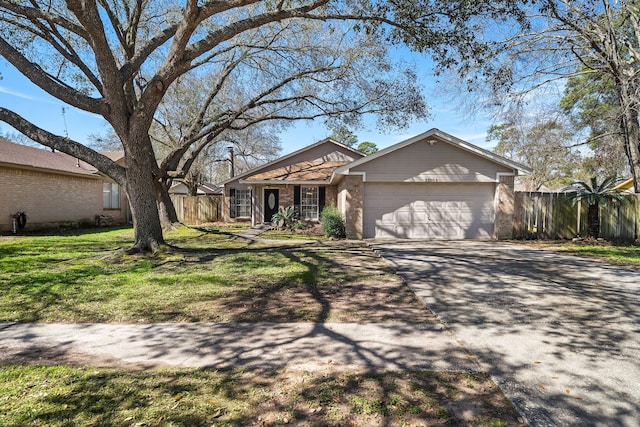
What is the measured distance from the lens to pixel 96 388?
2857mm

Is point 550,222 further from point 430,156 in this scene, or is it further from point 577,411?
point 577,411

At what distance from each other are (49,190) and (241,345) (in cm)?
1718

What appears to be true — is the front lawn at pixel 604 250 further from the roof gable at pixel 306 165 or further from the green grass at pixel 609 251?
the roof gable at pixel 306 165

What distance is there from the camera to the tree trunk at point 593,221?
Answer: 12.5 m

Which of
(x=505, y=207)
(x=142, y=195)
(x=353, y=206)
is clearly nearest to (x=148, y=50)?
(x=142, y=195)

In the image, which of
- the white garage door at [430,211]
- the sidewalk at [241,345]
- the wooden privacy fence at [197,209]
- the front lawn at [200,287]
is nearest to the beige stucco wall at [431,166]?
the white garage door at [430,211]

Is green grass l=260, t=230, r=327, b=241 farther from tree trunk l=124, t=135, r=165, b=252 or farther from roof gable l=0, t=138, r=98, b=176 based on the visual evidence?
roof gable l=0, t=138, r=98, b=176

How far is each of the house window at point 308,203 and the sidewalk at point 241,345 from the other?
14519 mm

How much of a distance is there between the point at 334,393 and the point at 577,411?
6.05 ft

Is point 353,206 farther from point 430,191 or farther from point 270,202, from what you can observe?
point 270,202

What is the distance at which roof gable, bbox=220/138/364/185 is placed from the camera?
18.5m

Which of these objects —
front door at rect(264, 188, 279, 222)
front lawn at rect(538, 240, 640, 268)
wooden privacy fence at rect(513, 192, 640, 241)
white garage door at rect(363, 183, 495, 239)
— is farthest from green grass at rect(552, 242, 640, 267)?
front door at rect(264, 188, 279, 222)

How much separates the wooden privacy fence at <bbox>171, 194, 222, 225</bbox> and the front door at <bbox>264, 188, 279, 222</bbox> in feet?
16.2

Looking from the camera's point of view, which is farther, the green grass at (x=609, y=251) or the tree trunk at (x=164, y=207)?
the tree trunk at (x=164, y=207)
